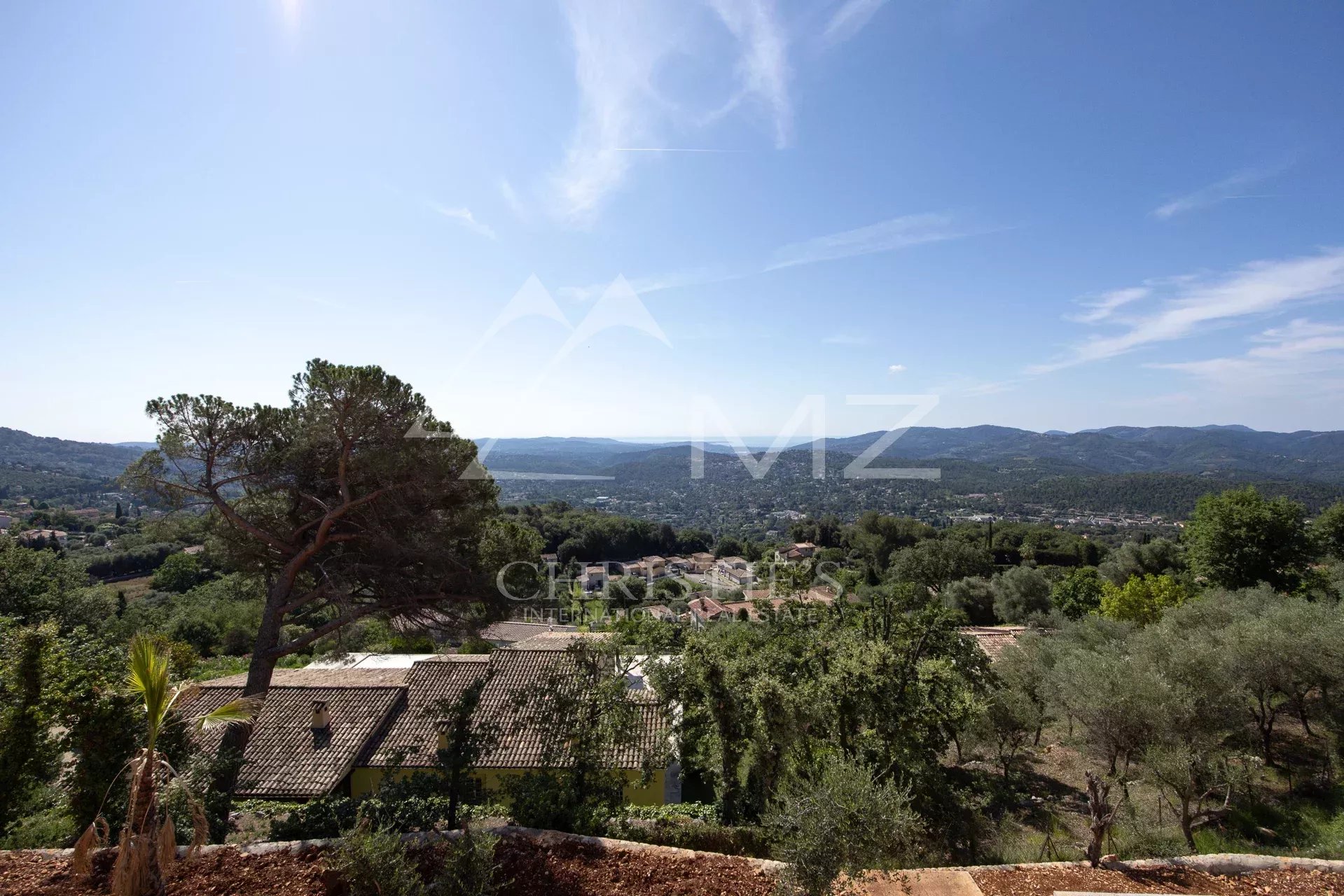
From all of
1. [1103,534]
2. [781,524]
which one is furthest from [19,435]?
[1103,534]

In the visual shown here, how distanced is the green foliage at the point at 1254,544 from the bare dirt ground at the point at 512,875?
22.9 metres

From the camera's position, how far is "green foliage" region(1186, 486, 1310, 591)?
18078mm

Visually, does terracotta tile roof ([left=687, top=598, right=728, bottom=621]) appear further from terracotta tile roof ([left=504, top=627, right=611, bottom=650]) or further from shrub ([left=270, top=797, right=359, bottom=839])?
shrub ([left=270, top=797, right=359, bottom=839])

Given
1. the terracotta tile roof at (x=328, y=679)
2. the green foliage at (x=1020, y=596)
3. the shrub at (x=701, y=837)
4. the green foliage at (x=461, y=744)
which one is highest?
the green foliage at (x=461, y=744)

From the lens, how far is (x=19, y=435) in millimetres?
94750

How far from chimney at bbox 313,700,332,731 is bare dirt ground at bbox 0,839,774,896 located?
263 inches

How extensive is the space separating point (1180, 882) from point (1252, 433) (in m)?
206

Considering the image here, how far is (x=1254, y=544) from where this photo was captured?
18.3 meters

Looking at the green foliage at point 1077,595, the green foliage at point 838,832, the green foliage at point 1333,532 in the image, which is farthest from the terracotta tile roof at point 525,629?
the green foliage at point 1333,532

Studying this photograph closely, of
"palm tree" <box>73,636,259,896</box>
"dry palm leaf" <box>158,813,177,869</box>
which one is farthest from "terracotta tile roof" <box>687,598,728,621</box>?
"dry palm leaf" <box>158,813,177,869</box>

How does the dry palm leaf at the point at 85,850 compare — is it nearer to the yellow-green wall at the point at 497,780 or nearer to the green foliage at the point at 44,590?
the yellow-green wall at the point at 497,780

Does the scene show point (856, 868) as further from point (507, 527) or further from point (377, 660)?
point (377, 660)

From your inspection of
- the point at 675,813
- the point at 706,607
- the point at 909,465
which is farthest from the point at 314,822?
the point at 909,465

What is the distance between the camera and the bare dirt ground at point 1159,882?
4.35 m
